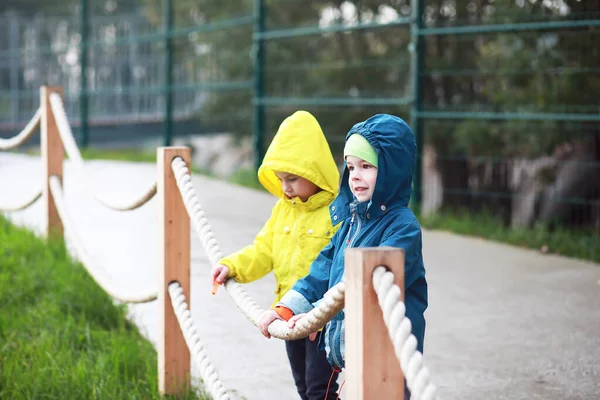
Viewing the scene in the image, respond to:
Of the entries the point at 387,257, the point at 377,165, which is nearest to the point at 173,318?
the point at 377,165

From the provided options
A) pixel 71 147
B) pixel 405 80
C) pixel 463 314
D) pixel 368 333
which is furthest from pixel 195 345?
pixel 405 80

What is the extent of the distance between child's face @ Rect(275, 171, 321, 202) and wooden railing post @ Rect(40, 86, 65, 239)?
12.3ft

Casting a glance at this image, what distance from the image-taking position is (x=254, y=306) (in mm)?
3062

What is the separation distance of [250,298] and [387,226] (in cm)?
55

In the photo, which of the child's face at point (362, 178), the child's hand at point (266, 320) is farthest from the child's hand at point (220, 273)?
the child's face at point (362, 178)

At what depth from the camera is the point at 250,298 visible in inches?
124

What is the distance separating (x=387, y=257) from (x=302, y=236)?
1.30 meters

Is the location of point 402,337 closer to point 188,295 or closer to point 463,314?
point 188,295

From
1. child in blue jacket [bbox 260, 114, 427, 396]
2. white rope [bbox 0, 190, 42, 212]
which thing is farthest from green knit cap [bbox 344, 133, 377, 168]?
white rope [bbox 0, 190, 42, 212]

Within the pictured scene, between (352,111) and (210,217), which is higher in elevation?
(352,111)

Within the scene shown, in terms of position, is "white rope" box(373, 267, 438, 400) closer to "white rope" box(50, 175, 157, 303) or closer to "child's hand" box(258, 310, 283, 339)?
"child's hand" box(258, 310, 283, 339)

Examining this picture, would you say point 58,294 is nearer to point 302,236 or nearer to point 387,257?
point 302,236

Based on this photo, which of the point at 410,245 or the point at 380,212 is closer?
the point at 410,245

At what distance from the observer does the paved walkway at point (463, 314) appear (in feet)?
13.7
